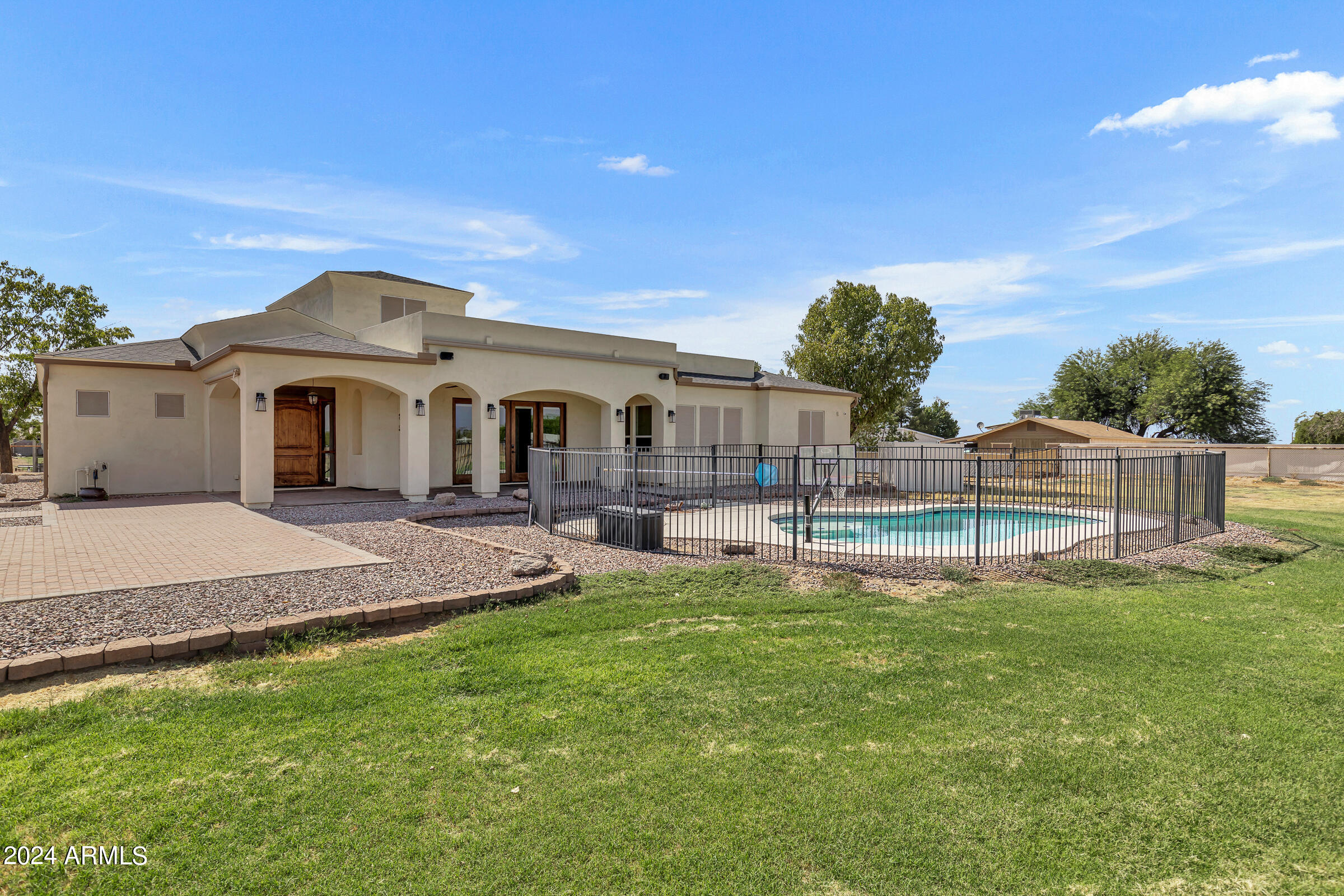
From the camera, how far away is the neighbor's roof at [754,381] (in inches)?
831

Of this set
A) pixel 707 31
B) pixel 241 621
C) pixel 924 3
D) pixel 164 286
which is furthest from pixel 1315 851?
pixel 164 286

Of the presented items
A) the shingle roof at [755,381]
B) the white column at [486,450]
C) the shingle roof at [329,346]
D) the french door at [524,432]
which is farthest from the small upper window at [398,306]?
the shingle roof at [755,381]

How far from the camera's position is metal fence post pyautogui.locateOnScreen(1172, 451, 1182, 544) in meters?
10.1

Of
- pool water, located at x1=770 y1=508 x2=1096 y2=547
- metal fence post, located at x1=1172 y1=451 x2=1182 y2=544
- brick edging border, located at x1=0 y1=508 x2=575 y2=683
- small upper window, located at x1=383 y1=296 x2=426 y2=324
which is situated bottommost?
pool water, located at x1=770 y1=508 x2=1096 y2=547

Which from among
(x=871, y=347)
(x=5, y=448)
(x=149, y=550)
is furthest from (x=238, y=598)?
(x=871, y=347)

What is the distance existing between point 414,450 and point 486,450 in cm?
178

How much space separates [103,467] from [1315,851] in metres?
19.8

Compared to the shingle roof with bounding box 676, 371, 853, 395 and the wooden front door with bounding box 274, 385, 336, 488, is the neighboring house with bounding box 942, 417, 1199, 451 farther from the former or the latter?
the wooden front door with bounding box 274, 385, 336, 488

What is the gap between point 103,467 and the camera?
1455cm

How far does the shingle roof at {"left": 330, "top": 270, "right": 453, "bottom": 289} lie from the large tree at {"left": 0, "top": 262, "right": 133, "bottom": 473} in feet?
38.9

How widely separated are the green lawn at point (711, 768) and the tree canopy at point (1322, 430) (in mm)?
50670

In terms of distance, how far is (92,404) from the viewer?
14570mm

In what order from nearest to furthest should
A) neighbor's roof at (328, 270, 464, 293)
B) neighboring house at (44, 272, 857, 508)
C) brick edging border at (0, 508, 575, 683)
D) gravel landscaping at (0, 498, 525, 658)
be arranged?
1. brick edging border at (0, 508, 575, 683)
2. gravel landscaping at (0, 498, 525, 658)
3. neighboring house at (44, 272, 857, 508)
4. neighbor's roof at (328, 270, 464, 293)

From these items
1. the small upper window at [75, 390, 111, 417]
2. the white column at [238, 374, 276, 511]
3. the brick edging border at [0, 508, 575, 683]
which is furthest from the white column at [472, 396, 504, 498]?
the brick edging border at [0, 508, 575, 683]
